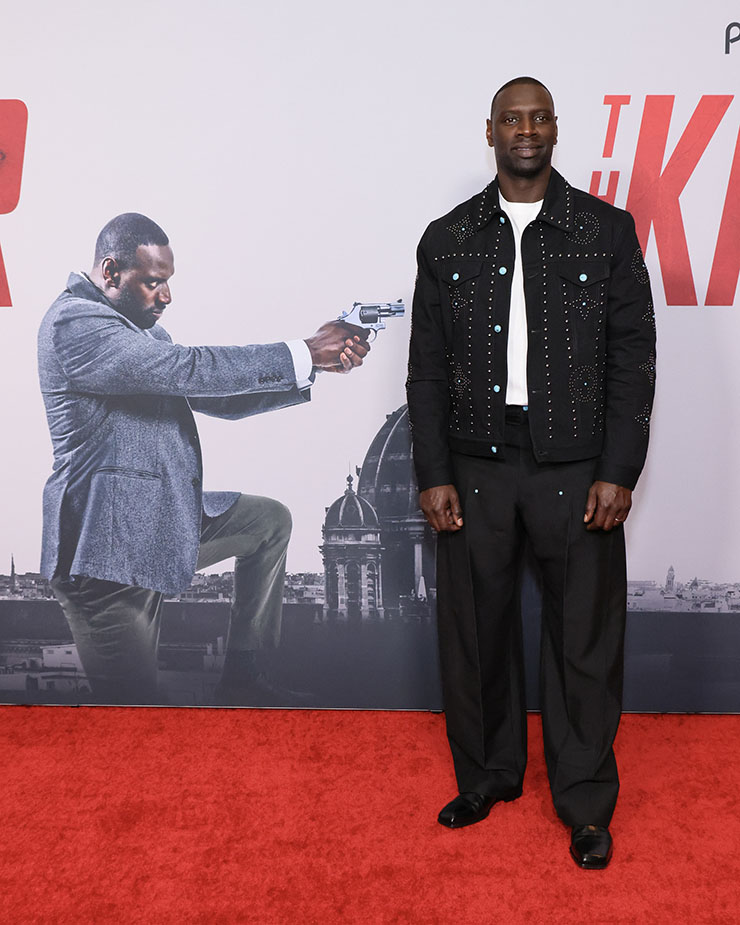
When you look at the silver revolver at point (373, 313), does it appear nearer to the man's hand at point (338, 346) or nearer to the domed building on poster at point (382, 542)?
the man's hand at point (338, 346)

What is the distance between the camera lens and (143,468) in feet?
8.61

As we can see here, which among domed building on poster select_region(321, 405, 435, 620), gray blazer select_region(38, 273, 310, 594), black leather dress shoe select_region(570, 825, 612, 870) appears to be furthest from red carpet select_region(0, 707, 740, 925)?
gray blazer select_region(38, 273, 310, 594)

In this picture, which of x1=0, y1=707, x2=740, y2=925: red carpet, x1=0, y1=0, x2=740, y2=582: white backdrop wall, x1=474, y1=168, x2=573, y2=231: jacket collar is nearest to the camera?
x1=0, y1=707, x2=740, y2=925: red carpet

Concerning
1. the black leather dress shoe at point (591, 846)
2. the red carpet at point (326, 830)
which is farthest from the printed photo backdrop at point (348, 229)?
the black leather dress shoe at point (591, 846)

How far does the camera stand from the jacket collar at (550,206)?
194 centimetres

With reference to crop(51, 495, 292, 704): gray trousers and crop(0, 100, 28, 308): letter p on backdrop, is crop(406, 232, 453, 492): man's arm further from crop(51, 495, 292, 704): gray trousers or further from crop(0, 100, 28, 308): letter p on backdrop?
crop(0, 100, 28, 308): letter p on backdrop

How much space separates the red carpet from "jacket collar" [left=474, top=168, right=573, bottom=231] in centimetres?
135

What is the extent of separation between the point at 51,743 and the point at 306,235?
5.24 ft

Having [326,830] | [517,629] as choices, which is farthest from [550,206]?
[326,830]

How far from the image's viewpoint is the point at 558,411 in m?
1.93

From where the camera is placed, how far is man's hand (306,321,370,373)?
8.40 feet

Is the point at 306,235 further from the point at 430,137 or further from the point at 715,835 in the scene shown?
the point at 715,835

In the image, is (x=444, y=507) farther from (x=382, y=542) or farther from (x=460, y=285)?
(x=382, y=542)

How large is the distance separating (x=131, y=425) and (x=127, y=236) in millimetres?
544
